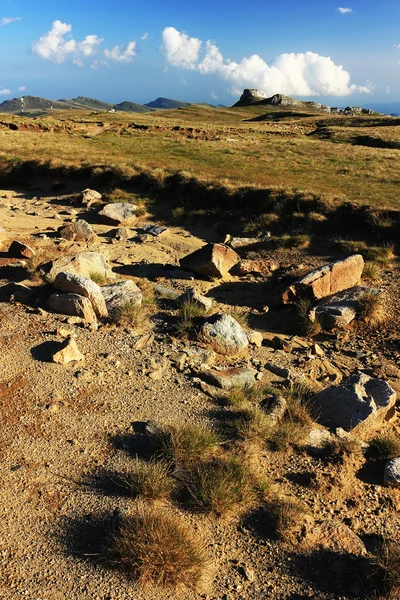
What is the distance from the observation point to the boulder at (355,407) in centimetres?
698

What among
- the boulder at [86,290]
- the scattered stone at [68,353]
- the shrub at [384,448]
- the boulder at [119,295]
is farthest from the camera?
the boulder at [119,295]

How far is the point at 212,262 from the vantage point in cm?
1321

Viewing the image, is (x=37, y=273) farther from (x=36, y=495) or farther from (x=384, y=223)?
(x=384, y=223)

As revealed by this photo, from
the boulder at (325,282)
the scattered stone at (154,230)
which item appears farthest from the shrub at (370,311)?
the scattered stone at (154,230)

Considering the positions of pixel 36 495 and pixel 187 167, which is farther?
pixel 187 167

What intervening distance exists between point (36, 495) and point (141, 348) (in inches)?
147

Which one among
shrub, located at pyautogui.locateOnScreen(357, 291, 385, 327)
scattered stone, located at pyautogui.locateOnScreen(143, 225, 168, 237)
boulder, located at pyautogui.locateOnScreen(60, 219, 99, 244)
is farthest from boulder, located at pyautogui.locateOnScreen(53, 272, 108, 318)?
scattered stone, located at pyautogui.locateOnScreen(143, 225, 168, 237)

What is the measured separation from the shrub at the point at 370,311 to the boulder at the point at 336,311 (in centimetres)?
12

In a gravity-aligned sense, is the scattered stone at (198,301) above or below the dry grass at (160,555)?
above

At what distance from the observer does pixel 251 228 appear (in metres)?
17.1

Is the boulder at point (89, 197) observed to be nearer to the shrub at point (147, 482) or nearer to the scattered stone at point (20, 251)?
the scattered stone at point (20, 251)

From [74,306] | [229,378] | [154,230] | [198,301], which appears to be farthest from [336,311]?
[154,230]

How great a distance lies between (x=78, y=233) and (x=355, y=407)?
1184cm

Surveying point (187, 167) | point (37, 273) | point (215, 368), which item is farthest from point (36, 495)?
point (187, 167)
